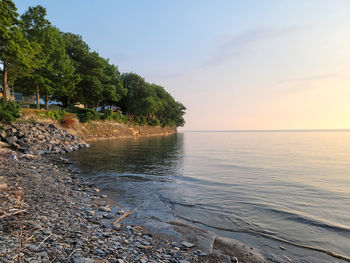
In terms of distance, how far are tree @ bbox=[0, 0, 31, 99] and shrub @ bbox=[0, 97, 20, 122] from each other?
1.10 metres

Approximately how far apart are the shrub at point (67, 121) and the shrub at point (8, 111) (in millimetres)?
12588

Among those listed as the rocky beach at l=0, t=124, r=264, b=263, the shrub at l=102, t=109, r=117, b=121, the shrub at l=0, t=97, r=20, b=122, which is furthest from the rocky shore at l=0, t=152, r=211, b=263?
the shrub at l=102, t=109, r=117, b=121

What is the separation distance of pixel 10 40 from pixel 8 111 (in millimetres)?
8907

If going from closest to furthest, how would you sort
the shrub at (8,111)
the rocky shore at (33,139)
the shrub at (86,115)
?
the rocky shore at (33,139) → the shrub at (8,111) → the shrub at (86,115)

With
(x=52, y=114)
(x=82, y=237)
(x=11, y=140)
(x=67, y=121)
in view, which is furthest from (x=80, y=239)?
(x=67, y=121)

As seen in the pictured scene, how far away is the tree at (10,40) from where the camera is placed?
910 inches

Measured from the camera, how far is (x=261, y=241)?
20.8ft

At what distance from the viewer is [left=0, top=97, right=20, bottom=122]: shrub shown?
74.7 feet

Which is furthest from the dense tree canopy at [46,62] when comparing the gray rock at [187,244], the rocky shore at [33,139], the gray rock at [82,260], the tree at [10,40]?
the gray rock at [187,244]

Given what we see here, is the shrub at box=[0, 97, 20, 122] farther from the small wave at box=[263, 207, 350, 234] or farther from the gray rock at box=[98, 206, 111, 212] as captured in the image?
the small wave at box=[263, 207, 350, 234]

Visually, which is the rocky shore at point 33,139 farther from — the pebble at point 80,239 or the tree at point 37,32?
the pebble at point 80,239

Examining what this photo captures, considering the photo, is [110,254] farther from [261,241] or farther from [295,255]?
[295,255]

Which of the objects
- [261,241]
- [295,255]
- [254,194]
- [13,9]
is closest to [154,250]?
[261,241]

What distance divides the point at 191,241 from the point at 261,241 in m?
2.37
